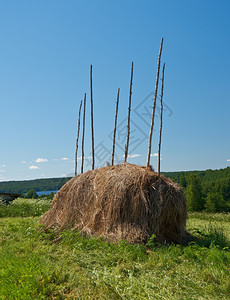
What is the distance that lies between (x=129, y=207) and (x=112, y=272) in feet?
7.67

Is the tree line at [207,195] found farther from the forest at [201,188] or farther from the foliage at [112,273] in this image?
the foliage at [112,273]

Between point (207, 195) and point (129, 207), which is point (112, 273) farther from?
point (207, 195)

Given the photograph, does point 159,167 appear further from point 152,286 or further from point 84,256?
point 152,286

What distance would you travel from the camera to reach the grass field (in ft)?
12.9

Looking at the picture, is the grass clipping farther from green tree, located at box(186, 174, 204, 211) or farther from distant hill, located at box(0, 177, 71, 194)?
distant hill, located at box(0, 177, 71, 194)

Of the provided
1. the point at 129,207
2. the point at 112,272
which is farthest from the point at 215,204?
the point at 112,272

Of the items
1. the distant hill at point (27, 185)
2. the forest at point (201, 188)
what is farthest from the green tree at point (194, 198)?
the distant hill at point (27, 185)

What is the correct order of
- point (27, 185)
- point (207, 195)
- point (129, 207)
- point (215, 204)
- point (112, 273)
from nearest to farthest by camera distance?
point (112, 273) → point (129, 207) → point (215, 204) → point (207, 195) → point (27, 185)

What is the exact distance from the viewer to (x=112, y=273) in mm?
4598

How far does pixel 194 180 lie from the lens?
1662 inches

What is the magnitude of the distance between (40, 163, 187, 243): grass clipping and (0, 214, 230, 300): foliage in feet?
1.92

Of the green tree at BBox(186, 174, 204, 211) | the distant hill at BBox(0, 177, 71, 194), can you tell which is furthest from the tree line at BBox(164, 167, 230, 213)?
the distant hill at BBox(0, 177, 71, 194)

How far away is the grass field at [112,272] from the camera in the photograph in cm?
393

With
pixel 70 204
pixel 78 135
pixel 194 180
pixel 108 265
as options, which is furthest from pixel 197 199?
pixel 108 265
